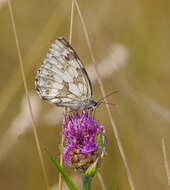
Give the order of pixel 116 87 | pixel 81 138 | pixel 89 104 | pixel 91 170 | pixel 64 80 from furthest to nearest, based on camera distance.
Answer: pixel 116 87 → pixel 64 80 → pixel 89 104 → pixel 81 138 → pixel 91 170

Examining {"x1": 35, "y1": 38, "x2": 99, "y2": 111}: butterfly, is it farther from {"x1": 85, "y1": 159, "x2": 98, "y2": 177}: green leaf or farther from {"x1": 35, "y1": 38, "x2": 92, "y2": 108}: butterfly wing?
{"x1": 85, "y1": 159, "x2": 98, "y2": 177}: green leaf

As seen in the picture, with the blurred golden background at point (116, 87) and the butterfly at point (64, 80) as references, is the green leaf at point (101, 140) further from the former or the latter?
the blurred golden background at point (116, 87)

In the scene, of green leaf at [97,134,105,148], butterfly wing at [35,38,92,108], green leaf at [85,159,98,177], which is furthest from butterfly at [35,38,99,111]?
green leaf at [85,159,98,177]

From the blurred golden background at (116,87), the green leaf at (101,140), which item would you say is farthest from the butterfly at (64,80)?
the blurred golden background at (116,87)

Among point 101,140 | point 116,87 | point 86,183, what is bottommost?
point 86,183

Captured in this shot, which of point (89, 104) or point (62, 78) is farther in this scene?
point (62, 78)

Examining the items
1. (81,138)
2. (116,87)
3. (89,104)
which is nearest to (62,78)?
(89,104)

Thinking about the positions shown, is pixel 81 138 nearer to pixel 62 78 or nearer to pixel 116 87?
pixel 62 78
